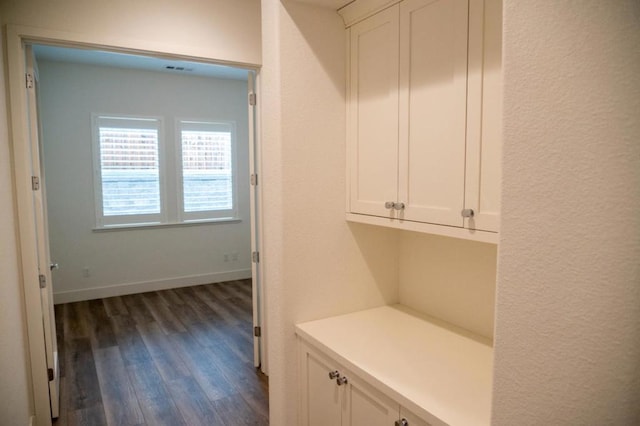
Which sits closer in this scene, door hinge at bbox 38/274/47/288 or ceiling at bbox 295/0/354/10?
ceiling at bbox 295/0/354/10

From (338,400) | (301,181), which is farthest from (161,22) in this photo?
(338,400)

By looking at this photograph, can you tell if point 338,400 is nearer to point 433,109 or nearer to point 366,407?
point 366,407

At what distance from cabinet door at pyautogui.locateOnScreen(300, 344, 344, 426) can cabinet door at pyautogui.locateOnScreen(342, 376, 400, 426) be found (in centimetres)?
6

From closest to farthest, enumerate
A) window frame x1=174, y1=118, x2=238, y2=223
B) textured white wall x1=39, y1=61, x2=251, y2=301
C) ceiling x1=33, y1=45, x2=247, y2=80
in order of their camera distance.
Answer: ceiling x1=33, y1=45, x2=247, y2=80 < textured white wall x1=39, y1=61, x2=251, y2=301 < window frame x1=174, y1=118, x2=238, y2=223

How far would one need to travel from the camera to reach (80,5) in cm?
244

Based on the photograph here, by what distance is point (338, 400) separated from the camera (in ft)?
5.67

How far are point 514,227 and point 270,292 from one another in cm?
134

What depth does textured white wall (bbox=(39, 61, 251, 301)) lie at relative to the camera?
5.18m

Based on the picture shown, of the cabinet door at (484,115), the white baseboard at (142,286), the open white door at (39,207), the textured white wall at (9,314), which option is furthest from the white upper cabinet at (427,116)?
the white baseboard at (142,286)

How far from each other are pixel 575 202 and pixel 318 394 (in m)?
1.39

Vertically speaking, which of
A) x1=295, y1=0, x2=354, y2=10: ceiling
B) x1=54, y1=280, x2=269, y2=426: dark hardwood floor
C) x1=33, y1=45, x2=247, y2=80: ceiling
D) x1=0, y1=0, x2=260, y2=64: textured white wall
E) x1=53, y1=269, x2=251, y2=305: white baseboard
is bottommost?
x1=54, y1=280, x2=269, y2=426: dark hardwood floor

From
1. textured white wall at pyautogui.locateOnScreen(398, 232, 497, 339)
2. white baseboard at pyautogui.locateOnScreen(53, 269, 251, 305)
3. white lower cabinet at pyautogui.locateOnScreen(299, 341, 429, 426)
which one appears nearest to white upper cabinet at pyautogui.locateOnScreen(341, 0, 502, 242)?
textured white wall at pyautogui.locateOnScreen(398, 232, 497, 339)

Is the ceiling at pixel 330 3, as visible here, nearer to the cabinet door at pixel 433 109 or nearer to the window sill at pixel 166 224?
the cabinet door at pixel 433 109

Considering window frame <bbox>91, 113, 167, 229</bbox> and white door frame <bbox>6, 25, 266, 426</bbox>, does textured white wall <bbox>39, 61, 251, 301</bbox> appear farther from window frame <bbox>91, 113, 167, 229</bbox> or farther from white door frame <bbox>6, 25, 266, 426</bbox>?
white door frame <bbox>6, 25, 266, 426</bbox>
